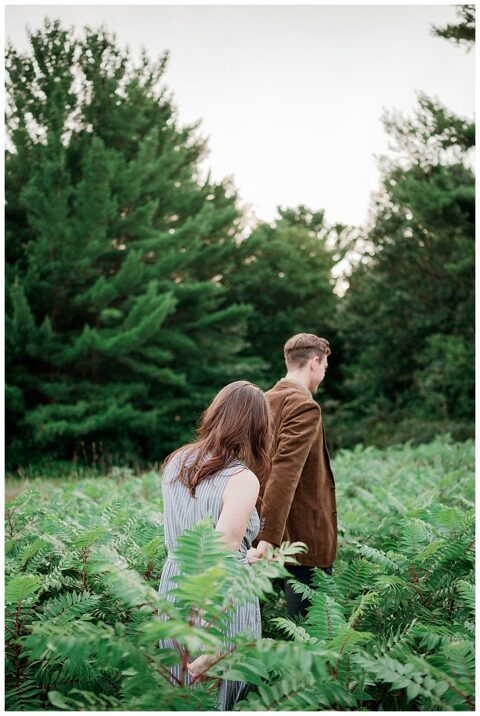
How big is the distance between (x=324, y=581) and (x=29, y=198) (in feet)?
68.9

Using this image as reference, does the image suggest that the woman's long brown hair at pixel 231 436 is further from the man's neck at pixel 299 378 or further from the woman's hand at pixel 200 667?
the man's neck at pixel 299 378

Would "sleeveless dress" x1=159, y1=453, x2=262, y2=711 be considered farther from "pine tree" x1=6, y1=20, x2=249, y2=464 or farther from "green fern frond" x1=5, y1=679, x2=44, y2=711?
"pine tree" x1=6, y1=20, x2=249, y2=464

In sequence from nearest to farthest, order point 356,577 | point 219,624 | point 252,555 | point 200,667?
1. point 219,624
2. point 200,667
3. point 252,555
4. point 356,577

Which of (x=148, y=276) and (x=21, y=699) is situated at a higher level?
(x=148, y=276)

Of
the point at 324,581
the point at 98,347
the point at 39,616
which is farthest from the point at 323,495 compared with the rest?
the point at 98,347

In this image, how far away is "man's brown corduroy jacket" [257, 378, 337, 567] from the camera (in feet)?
11.6

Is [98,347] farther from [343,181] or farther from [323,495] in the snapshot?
[323,495]

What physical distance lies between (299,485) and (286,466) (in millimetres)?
303

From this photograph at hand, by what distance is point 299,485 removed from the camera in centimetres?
382

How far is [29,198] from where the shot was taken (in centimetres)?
2158

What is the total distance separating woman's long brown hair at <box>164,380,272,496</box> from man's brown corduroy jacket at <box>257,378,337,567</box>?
603 mm

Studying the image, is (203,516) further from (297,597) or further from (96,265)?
→ (96,265)

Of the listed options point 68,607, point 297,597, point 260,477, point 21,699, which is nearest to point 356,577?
point 297,597

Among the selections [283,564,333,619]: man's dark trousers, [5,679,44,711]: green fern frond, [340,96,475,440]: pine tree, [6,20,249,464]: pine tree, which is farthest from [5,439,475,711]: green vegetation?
[340,96,475,440]: pine tree
